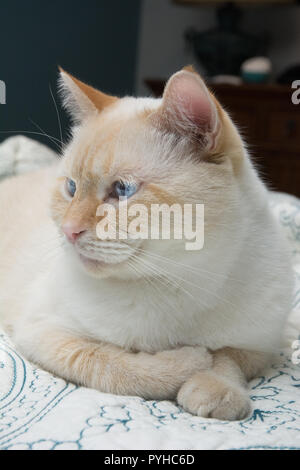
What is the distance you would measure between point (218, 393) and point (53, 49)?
252cm

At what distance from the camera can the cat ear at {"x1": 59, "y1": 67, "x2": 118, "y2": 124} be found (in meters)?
0.98

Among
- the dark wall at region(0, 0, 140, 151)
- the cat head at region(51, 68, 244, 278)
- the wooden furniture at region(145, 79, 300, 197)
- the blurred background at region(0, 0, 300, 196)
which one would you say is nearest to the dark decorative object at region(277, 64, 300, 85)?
the blurred background at region(0, 0, 300, 196)

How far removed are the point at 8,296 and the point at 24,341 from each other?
0.77 ft

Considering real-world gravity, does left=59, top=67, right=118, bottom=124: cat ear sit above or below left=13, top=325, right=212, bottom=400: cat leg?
above

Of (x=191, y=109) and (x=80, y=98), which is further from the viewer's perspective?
(x=80, y=98)

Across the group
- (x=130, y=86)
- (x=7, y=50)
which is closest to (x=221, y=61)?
(x=130, y=86)

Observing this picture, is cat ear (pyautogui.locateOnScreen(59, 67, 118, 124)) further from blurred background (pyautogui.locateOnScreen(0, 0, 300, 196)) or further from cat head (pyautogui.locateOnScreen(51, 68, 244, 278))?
blurred background (pyautogui.locateOnScreen(0, 0, 300, 196))

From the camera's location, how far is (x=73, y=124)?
1077mm

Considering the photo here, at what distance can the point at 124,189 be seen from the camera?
813 mm

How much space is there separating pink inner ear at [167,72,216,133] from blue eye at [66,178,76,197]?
0.22m

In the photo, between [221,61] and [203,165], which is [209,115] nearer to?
[203,165]

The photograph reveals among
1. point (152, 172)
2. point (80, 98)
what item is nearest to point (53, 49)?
point (80, 98)

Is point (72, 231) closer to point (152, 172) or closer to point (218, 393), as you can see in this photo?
point (152, 172)

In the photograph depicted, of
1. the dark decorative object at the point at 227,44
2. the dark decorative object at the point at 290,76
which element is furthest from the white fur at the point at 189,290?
the dark decorative object at the point at 227,44
